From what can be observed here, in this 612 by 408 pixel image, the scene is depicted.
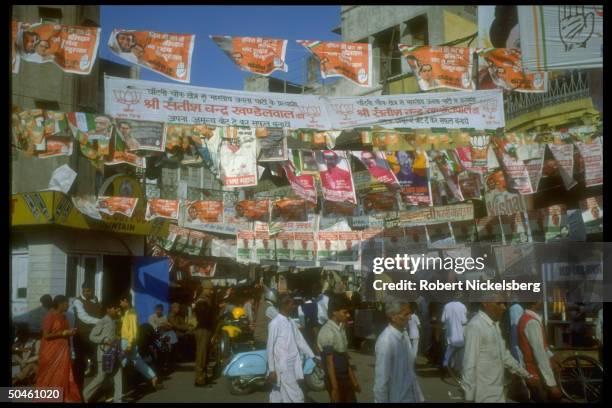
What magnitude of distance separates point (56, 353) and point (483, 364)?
5.62 metres

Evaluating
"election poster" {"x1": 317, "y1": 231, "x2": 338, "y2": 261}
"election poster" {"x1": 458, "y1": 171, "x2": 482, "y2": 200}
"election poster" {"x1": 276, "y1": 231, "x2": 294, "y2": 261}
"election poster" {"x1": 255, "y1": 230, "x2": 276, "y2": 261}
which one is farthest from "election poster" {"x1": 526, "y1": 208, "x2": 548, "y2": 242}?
"election poster" {"x1": 255, "y1": 230, "x2": 276, "y2": 261}

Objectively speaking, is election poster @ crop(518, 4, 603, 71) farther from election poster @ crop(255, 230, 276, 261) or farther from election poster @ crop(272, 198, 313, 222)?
election poster @ crop(255, 230, 276, 261)

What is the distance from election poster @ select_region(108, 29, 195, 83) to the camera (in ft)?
27.5

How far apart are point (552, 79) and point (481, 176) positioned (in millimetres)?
3895

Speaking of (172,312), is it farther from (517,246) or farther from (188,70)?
(517,246)

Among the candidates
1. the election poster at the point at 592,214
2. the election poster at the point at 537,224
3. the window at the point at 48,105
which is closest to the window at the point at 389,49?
the election poster at the point at 537,224

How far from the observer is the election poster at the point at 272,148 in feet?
30.9

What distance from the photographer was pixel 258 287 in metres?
15.9

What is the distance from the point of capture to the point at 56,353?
7.43m

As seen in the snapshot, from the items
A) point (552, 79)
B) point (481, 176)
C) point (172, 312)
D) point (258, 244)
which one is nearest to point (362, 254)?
point (258, 244)

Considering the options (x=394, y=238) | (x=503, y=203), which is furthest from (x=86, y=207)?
(x=503, y=203)

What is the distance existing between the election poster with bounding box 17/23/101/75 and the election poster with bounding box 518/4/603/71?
6.68m

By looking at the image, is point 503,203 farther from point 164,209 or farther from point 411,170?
point 164,209
